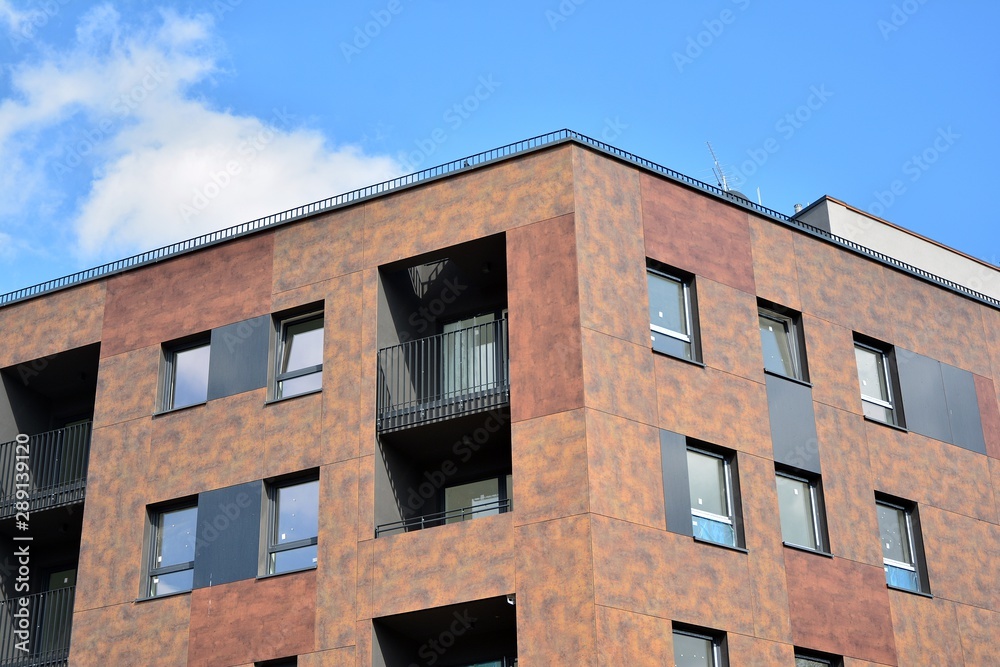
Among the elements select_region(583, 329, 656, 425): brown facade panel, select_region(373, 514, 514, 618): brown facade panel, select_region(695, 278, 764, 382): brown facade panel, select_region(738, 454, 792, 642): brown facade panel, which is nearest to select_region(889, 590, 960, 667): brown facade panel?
select_region(738, 454, 792, 642): brown facade panel

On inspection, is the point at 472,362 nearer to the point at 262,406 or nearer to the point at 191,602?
the point at 262,406

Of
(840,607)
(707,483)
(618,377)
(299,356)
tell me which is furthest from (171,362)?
(840,607)

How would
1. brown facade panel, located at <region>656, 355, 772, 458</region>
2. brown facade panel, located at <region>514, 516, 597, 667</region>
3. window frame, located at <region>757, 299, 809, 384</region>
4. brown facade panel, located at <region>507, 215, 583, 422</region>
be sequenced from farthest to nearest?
1. window frame, located at <region>757, 299, 809, 384</region>
2. brown facade panel, located at <region>656, 355, 772, 458</region>
3. brown facade panel, located at <region>507, 215, 583, 422</region>
4. brown facade panel, located at <region>514, 516, 597, 667</region>

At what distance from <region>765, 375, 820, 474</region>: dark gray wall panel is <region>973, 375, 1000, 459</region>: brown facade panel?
5.00 m

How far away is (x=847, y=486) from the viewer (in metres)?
27.9

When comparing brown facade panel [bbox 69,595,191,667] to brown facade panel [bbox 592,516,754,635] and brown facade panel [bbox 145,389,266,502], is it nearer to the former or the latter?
brown facade panel [bbox 145,389,266,502]

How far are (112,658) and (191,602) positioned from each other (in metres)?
1.93

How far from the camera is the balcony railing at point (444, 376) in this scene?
26828 millimetres

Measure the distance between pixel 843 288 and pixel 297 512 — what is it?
39.1 feet

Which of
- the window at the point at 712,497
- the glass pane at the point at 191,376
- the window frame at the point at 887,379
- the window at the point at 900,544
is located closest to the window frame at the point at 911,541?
the window at the point at 900,544

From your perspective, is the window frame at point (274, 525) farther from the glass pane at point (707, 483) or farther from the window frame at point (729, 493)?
the window frame at point (729, 493)

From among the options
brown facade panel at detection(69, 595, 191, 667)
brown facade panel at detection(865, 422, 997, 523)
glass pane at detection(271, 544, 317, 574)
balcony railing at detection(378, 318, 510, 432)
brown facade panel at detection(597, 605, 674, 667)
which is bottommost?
brown facade panel at detection(597, 605, 674, 667)

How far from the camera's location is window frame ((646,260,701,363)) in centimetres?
2708

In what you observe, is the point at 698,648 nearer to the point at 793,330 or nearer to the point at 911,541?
the point at 911,541
